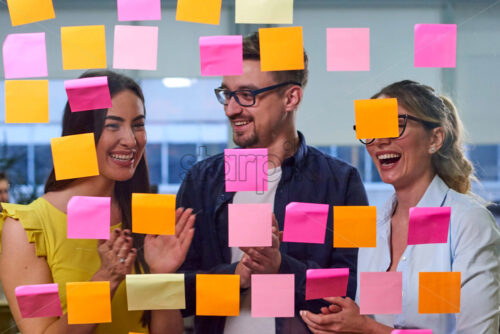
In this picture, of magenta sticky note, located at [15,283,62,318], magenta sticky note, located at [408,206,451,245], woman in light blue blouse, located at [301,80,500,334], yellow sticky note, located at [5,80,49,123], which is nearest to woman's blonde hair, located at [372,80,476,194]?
woman in light blue blouse, located at [301,80,500,334]

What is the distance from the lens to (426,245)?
62.7 inches

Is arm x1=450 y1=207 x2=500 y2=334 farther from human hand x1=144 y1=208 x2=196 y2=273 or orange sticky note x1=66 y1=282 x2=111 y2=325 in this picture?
orange sticky note x1=66 y1=282 x2=111 y2=325

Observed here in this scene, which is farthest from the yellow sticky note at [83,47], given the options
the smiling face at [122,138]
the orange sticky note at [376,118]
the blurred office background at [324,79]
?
the orange sticky note at [376,118]

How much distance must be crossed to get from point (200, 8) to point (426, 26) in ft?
2.35

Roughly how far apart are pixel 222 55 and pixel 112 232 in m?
0.66

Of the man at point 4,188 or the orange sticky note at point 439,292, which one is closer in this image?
the orange sticky note at point 439,292

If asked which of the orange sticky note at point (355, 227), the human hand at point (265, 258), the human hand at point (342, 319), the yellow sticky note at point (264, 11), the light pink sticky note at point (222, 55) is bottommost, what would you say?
the human hand at point (342, 319)

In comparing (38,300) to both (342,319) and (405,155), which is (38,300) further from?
(405,155)

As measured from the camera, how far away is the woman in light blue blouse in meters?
1.59

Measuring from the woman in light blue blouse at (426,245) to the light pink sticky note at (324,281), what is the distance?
4cm

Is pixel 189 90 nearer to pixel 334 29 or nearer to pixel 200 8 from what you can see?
pixel 200 8

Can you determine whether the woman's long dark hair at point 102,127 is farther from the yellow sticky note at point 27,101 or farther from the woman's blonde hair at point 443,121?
the woman's blonde hair at point 443,121

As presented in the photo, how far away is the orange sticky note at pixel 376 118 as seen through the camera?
157 cm

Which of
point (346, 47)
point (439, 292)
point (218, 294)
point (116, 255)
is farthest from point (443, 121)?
point (116, 255)
